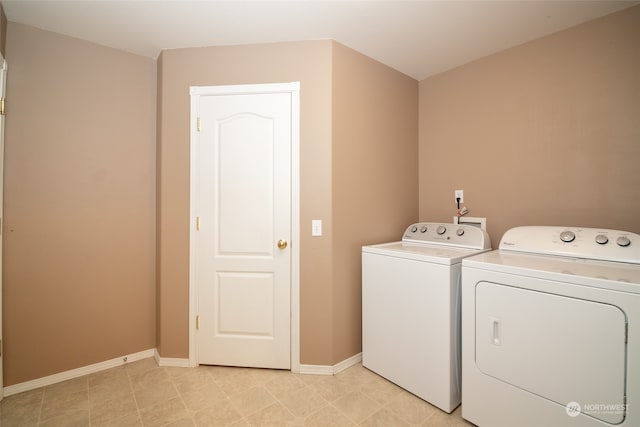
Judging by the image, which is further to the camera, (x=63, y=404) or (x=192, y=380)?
(x=192, y=380)

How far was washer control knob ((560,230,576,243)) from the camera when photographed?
1.60 m

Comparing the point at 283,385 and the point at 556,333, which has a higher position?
the point at 556,333

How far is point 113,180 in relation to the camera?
211cm

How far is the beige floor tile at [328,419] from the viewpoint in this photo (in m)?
1.51

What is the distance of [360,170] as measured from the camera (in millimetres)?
2186

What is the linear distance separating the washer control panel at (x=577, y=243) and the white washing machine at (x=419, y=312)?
0.22 meters

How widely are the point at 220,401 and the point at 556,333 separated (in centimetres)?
185

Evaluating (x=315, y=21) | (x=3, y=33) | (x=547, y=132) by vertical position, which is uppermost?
(x=315, y=21)

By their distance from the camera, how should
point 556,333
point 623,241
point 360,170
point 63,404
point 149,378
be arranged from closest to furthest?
point 556,333 < point 623,241 < point 63,404 < point 149,378 < point 360,170

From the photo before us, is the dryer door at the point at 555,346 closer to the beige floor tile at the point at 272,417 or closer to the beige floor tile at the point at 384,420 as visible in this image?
the beige floor tile at the point at 384,420

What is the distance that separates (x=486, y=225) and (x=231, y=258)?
2081mm

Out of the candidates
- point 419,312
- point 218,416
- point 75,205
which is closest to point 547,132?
point 419,312

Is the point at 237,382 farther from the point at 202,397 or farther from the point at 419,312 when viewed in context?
the point at 419,312

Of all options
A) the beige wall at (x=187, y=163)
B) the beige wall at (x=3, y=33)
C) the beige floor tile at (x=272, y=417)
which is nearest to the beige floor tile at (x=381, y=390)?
the beige wall at (x=187, y=163)
